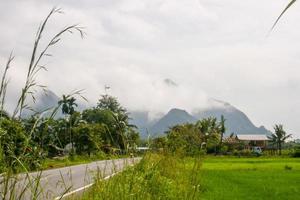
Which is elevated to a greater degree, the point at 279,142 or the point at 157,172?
the point at 279,142

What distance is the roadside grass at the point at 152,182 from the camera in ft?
19.5

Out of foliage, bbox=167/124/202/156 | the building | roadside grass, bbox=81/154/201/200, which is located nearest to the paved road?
roadside grass, bbox=81/154/201/200

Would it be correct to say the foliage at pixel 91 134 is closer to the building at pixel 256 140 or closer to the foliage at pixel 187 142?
the foliage at pixel 187 142

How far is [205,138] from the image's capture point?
293 inches

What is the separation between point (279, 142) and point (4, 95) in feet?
437

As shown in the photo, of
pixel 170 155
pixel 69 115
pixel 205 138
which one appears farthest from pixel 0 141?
pixel 170 155

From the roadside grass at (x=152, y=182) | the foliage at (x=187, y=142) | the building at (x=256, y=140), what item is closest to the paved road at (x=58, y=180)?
the roadside grass at (x=152, y=182)

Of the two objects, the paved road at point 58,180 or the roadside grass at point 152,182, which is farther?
the roadside grass at point 152,182

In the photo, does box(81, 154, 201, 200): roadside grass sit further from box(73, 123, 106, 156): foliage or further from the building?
the building

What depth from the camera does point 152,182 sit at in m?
9.42

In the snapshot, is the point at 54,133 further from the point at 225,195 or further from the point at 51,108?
the point at 225,195

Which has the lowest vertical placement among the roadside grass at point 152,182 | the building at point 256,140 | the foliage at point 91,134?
the roadside grass at point 152,182

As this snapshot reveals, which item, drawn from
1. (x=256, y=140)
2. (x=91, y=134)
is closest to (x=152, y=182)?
(x=91, y=134)

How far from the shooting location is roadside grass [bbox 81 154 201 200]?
5957 millimetres
